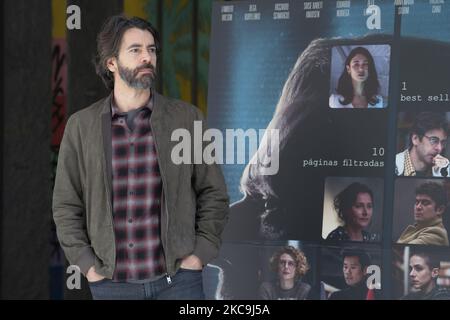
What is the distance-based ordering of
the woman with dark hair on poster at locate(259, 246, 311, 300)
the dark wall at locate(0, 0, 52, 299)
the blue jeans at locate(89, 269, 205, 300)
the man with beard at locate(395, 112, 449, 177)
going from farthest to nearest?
the dark wall at locate(0, 0, 52, 299)
the woman with dark hair on poster at locate(259, 246, 311, 300)
the man with beard at locate(395, 112, 449, 177)
the blue jeans at locate(89, 269, 205, 300)

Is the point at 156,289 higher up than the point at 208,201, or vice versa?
the point at 208,201

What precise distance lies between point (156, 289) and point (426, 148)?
1750 mm

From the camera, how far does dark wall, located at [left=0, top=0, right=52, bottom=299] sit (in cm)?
506

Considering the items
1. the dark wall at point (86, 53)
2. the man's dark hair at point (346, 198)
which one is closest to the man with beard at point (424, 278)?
the man's dark hair at point (346, 198)

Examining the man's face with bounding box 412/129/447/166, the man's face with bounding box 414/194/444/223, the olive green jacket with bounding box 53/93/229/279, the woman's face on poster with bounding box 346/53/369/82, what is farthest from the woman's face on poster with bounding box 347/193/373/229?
the olive green jacket with bounding box 53/93/229/279

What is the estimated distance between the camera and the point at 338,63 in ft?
15.3

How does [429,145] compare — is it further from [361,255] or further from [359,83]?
[361,255]

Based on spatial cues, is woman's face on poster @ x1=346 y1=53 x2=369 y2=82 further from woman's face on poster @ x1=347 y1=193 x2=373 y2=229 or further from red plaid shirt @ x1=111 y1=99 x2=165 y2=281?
red plaid shirt @ x1=111 y1=99 x2=165 y2=281

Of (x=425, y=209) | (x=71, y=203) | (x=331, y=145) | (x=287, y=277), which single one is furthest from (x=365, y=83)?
(x=71, y=203)

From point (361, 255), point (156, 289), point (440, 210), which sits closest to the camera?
point (156, 289)

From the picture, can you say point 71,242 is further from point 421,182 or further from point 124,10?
point 124,10

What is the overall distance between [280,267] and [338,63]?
3.52 feet

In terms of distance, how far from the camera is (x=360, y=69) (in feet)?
15.2

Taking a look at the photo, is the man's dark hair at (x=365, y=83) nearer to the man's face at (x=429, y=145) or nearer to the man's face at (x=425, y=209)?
the man's face at (x=429, y=145)
